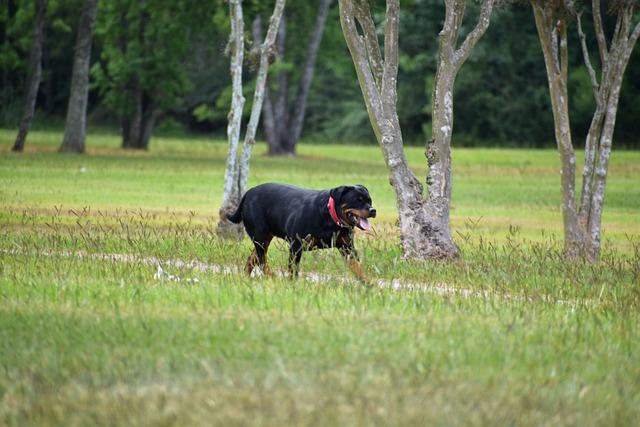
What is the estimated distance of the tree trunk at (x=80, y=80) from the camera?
149ft

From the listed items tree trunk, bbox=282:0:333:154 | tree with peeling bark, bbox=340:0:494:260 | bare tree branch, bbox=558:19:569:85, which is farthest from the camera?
tree trunk, bbox=282:0:333:154

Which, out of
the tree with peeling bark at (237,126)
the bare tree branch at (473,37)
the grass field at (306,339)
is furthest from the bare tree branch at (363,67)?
the tree with peeling bark at (237,126)

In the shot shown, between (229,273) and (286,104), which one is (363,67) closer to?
(229,273)

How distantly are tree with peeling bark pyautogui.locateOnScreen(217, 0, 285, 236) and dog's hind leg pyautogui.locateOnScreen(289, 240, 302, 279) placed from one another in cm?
592

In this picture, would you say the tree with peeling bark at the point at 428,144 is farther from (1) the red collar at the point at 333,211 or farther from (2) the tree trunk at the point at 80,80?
(2) the tree trunk at the point at 80,80

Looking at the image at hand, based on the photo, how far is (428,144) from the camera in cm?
1716

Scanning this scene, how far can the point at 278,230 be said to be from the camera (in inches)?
549

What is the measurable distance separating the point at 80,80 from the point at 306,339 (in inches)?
1508

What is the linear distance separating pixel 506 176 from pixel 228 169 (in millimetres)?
25302

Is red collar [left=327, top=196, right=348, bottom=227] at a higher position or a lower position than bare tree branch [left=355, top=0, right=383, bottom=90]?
lower

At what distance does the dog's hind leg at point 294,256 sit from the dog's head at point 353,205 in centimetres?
60

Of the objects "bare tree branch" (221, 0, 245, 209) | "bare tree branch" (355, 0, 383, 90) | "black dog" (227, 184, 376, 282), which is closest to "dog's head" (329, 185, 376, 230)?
"black dog" (227, 184, 376, 282)

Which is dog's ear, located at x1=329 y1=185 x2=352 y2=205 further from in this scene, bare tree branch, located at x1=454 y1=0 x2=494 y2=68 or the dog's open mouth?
bare tree branch, located at x1=454 y1=0 x2=494 y2=68

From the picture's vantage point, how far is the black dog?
42.3ft
